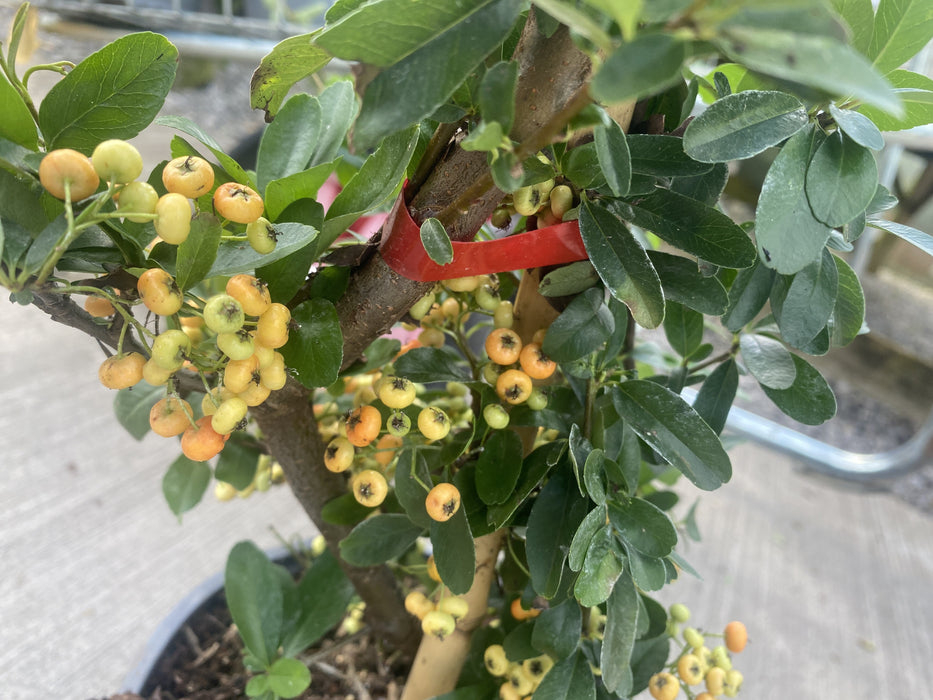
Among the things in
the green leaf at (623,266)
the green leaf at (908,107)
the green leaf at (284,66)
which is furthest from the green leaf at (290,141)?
the green leaf at (908,107)

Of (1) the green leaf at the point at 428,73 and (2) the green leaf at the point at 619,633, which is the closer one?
(1) the green leaf at the point at 428,73

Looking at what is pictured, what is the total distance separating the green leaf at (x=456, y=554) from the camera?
0.28m

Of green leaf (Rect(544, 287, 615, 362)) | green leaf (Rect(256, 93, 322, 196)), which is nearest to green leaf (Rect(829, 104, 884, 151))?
green leaf (Rect(544, 287, 615, 362))

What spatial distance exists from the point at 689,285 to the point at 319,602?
1.09ft

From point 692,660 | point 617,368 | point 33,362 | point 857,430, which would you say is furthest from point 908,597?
point 33,362

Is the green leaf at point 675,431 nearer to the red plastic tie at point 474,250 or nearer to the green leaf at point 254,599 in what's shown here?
the red plastic tie at point 474,250

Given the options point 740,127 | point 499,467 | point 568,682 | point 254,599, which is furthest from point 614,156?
point 254,599

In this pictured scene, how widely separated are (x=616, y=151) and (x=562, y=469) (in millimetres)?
164

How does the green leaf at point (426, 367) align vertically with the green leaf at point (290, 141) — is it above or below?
below

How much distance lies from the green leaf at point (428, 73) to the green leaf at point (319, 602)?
35 centimetres

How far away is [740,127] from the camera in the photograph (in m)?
0.21

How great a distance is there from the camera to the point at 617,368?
333 mm

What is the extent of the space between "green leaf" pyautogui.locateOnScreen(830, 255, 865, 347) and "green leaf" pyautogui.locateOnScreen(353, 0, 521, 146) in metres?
0.20

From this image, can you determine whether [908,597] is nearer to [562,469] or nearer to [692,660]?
[692,660]
